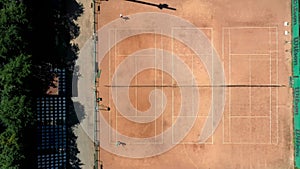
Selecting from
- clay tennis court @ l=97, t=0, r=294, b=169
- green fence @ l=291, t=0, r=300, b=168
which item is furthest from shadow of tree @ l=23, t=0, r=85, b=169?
green fence @ l=291, t=0, r=300, b=168

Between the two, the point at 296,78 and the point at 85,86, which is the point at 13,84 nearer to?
the point at 85,86

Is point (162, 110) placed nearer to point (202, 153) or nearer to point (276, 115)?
point (202, 153)

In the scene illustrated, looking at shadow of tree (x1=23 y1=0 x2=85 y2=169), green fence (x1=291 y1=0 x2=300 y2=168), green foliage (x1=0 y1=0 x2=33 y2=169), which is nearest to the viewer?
green foliage (x1=0 y1=0 x2=33 y2=169)

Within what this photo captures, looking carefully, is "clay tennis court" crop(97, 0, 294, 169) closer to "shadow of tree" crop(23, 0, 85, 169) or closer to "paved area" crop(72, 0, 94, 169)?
"paved area" crop(72, 0, 94, 169)

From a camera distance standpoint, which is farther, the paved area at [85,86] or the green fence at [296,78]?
the paved area at [85,86]

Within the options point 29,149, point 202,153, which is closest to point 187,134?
point 202,153

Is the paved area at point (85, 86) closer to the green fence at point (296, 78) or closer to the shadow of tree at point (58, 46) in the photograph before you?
the shadow of tree at point (58, 46)

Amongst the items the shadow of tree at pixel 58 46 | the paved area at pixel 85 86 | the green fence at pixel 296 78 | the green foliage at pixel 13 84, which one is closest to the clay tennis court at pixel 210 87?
the green fence at pixel 296 78

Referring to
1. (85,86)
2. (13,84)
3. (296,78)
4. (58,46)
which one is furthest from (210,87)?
(13,84)
